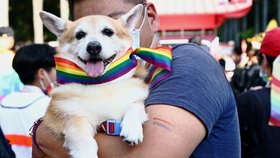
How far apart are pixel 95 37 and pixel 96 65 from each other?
0.64 feet

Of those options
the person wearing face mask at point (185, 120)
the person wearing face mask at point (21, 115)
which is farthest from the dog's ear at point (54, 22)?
the person wearing face mask at point (21, 115)

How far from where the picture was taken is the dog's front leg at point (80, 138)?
2299 millimetres

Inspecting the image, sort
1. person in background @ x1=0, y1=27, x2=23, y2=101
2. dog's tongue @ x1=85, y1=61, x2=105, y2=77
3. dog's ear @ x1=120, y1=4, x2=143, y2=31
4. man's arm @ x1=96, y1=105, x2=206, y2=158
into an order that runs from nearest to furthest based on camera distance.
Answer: man's arm @ x1=96, y1=105, x2=206, y2=158
dog's tongue @ x1=85, y1=61, x2=105, y2=77
dog's ear @ x1=120, y1=4, x2=143, y2=31
person in background @ x1=0, y1=27, x2=23, y2=101

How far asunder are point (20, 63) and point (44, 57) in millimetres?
237

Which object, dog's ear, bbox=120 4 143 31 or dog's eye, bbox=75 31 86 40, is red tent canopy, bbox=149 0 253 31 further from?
dog's eye, bbox=75 31 86 40

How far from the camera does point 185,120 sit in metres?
2.24

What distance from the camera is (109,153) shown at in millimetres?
2285

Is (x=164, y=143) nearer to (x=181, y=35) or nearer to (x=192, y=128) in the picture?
(x=192, y=128)

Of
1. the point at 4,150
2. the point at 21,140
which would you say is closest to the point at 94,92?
the point at 4,150

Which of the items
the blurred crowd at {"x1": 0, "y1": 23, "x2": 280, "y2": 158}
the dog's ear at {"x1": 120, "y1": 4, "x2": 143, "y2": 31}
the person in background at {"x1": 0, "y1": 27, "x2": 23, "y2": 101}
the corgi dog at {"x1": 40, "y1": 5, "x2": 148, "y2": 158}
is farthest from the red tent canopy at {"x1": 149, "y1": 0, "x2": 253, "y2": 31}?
the corgi dog at {"x1": 40, "y1": 5, "x2": 148, "y2": 158}

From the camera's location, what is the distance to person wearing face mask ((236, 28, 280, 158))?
4.52 m

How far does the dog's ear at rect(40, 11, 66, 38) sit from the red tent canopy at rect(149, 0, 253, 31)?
48.6 feet

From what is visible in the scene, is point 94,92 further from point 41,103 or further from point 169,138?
point 41,103

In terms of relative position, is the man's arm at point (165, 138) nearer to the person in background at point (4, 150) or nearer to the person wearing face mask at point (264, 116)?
the person in background at point (4, 150)
